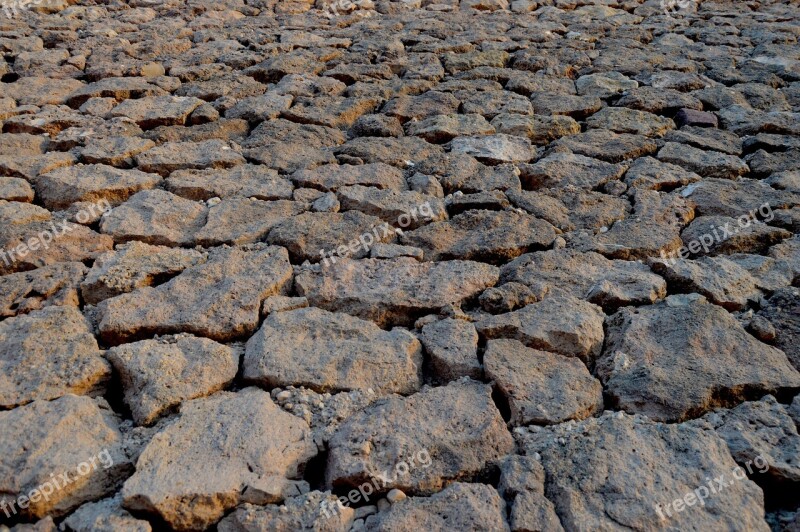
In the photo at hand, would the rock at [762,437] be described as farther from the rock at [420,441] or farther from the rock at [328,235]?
the rock at [328,235]

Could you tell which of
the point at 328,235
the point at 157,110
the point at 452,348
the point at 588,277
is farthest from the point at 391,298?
the point at 157,110

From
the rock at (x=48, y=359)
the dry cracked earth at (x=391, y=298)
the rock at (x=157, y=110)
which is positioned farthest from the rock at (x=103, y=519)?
the rock at (x=157, y=110)

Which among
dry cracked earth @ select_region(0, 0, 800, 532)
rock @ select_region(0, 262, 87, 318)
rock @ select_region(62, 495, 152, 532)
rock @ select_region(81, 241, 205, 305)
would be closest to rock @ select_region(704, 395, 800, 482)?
dry cracked earth @ select_region(0, 0, 800, 532)

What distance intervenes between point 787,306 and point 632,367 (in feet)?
2.05

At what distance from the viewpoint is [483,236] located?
7.87 feet

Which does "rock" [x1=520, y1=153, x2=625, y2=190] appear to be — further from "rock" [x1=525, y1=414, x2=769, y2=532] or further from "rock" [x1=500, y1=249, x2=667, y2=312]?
"rock" [x1=525, y1=414, x2=769, y2=532]

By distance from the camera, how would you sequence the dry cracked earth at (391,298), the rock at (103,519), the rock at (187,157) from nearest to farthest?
the rock at (103,519)
the dry cracked earth at (391,298)
the rock at (187,157)

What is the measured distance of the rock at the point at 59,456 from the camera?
4.73 feet

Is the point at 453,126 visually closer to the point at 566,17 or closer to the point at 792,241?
the point at 792,241

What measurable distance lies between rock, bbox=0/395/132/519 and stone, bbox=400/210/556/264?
1.18 metres

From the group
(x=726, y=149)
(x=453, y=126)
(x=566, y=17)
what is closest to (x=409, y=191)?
(x=453, y=126)

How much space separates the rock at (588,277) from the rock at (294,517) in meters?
0.95

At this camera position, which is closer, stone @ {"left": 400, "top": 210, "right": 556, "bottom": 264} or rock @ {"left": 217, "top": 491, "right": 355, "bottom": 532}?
rock @ {"left": 217, "top": 491, "right": 355, "bottom": 532}

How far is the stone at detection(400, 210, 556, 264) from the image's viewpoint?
2.32m
